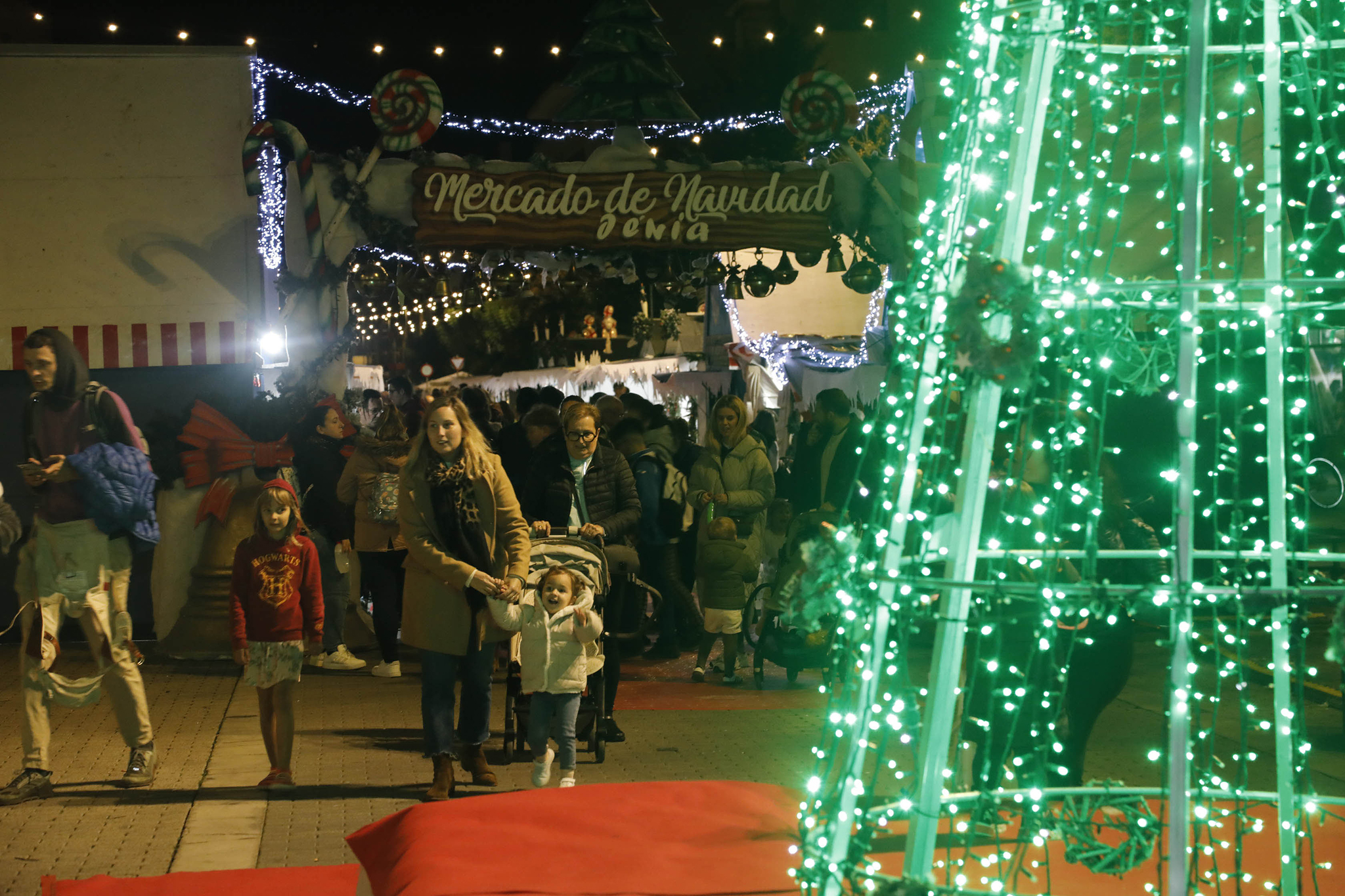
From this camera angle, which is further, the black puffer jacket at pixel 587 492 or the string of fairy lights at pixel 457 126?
the string of fairy lights at pixel 457 126

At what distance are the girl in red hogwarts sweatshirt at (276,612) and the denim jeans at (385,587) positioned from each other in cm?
279

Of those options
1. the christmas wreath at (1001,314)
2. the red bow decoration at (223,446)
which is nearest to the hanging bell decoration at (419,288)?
the red bow decoration at (223,446)

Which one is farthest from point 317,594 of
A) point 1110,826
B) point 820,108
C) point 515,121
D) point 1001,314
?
point 515,121

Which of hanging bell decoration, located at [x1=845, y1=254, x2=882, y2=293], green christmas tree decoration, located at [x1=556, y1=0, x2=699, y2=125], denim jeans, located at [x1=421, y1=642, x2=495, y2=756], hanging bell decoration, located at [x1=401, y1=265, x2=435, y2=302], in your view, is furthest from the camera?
hanging bell decoration, located at [x1=401, y1=265, x2=435, y2=302]

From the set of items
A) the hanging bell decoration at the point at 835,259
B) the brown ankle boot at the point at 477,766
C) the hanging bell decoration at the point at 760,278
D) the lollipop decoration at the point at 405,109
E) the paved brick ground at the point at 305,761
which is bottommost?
the paved brick ground at the point at 305,761

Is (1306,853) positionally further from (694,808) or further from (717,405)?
(717,405)

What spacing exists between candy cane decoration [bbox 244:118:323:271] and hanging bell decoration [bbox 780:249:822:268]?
3.95 meters

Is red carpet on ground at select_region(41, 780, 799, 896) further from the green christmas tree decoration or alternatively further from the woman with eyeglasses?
the green christmas tree decoration

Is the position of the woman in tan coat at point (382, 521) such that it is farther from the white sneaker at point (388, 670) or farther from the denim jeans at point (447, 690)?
the denim jeans at point (447, 690)

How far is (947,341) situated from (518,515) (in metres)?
3.46

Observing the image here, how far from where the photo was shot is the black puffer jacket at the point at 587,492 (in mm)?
7637

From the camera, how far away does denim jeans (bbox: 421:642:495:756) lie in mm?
6176

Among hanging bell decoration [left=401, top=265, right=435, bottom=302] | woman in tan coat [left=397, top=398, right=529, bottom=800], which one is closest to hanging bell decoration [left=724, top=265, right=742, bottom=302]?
woman in tan coat [left=397, top=398, right=529, bottom=800]

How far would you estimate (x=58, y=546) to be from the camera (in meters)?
6.06
